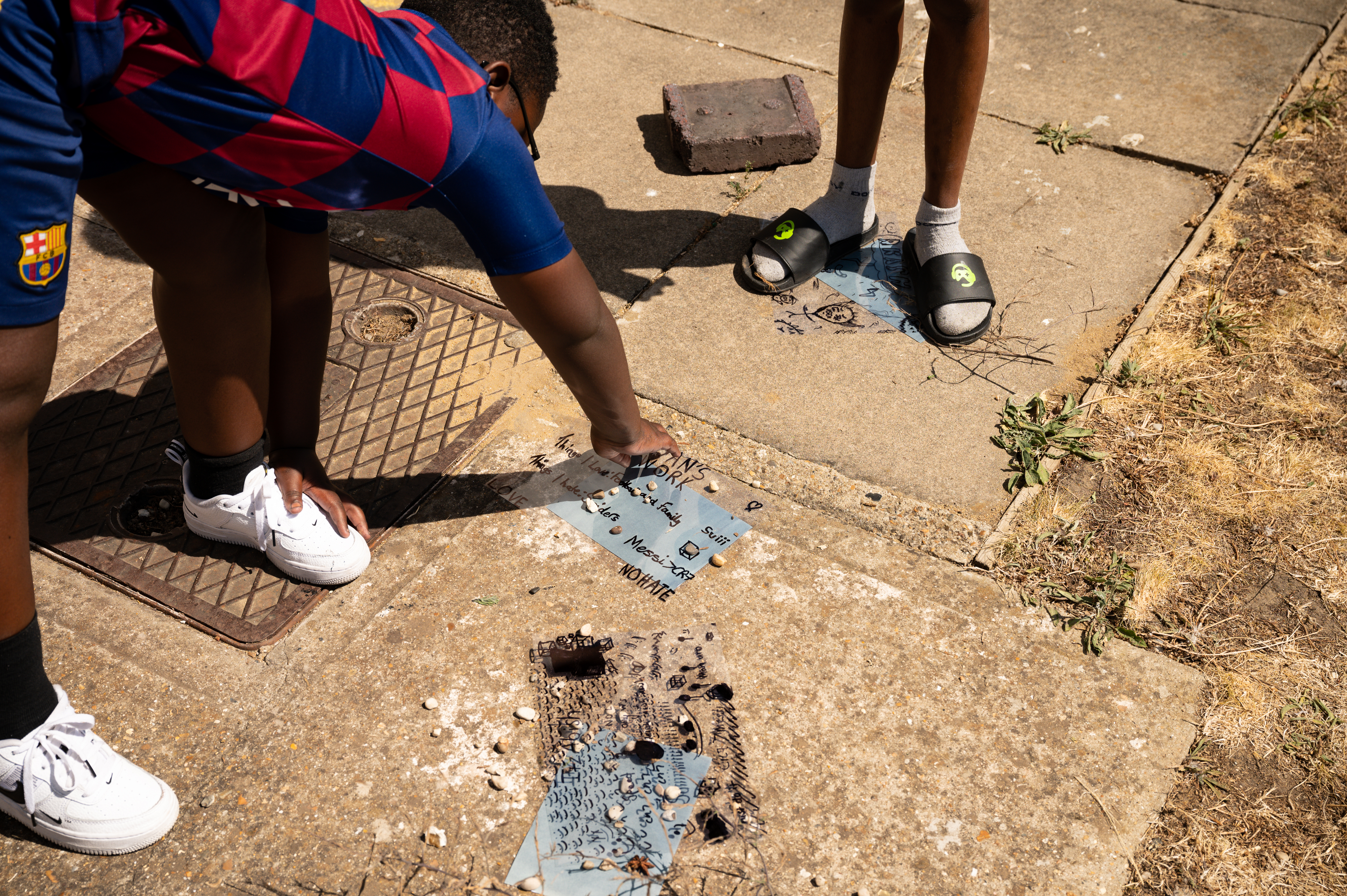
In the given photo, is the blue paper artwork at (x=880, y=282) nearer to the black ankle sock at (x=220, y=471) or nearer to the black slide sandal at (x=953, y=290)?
the black slide sandal at (x=953, y=290)

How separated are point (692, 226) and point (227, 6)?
6.11 ft

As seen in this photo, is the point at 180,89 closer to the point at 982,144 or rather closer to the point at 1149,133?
the point at 982,144

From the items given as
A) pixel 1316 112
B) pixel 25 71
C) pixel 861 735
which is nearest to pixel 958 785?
pixel 861 735

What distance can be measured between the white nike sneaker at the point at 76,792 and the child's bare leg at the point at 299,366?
1.92 ft

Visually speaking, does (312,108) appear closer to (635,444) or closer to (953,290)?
(635,444)

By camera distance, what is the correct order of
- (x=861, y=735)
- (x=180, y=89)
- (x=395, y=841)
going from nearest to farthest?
(x=180, y=89), (x=395, y=841), (x=861, y=735)

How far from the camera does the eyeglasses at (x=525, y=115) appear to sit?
1681 millimetres

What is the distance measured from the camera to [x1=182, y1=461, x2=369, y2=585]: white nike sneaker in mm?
1958

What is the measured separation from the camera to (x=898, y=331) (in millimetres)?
2598

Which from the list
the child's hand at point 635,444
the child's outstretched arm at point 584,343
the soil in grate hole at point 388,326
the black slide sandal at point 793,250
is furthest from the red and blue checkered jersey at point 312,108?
the black slide sandal at point 793,250

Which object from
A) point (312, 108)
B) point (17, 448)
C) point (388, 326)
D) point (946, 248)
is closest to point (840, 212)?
point (946, 248)

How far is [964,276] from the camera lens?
2.54 m

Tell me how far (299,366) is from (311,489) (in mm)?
284

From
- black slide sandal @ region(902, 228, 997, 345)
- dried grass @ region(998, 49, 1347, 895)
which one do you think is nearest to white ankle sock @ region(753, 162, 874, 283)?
black slide sandal @ region(902, 228, 997, 345)
